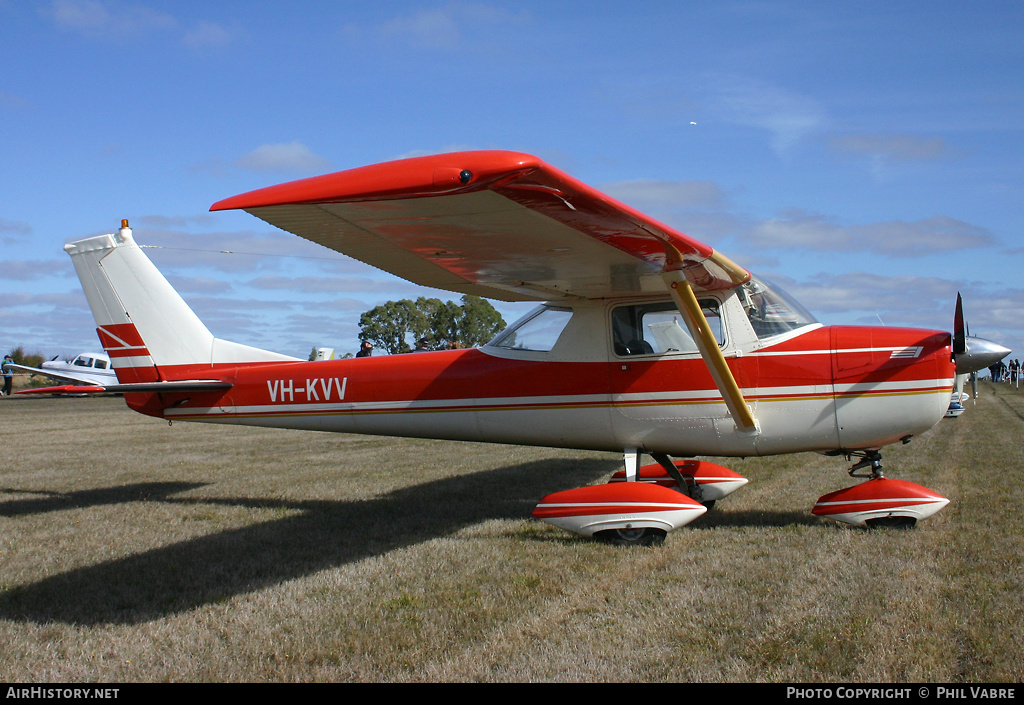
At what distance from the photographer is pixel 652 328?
6605 mm

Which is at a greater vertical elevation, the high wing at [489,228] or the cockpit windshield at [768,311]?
the high wing at [489,228]

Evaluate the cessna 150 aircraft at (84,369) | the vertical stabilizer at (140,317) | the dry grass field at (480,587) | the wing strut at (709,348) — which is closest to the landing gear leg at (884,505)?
the dry grass field at (480,587)

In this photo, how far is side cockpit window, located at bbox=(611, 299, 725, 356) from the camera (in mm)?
6496

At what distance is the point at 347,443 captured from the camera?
552 inches

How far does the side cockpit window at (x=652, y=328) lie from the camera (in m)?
6.50

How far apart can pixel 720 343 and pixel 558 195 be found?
9.73 ft

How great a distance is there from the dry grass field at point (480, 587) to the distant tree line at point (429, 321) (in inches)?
1584

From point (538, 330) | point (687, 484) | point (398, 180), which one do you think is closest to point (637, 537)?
point (687, 484)

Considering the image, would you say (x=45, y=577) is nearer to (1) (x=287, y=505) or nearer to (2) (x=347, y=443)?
(1) (x=287, y=505)

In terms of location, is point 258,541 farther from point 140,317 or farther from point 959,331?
point 959,331

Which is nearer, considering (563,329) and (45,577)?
(45,577)

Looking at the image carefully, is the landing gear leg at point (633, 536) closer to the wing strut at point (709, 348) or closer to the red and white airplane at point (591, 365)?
the red and white airplane at point (591, 365)

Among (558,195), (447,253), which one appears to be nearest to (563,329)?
(447,253)

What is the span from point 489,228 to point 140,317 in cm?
520
